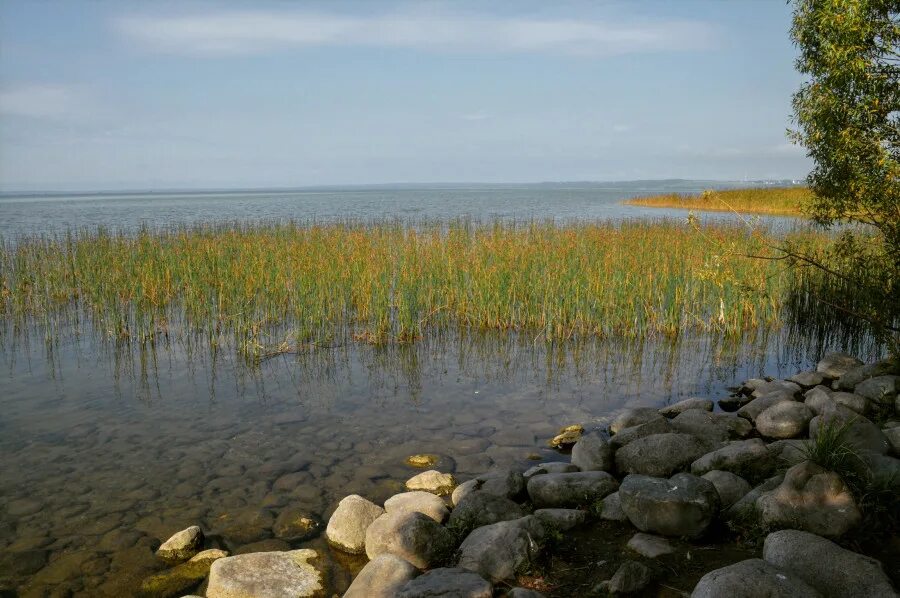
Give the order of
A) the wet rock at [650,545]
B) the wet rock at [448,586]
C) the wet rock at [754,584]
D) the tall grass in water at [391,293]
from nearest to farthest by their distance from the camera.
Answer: the wet rock at [754,584] < the wet rock at [448,586] < the wet rock at [650,545] < the tall grass in water at [391,293]

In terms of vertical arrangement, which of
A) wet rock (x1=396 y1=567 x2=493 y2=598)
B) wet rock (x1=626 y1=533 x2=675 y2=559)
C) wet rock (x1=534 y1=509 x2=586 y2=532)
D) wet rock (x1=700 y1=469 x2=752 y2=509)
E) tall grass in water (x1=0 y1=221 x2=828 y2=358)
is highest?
tall grass in water (x1=0 y1=221 x2=828 y2=358)

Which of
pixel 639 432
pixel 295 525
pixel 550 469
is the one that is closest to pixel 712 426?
pixel 639 432

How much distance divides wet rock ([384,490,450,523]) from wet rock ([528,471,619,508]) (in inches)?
26.9

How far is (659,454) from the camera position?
5.06 m

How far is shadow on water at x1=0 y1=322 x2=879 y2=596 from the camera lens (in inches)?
180

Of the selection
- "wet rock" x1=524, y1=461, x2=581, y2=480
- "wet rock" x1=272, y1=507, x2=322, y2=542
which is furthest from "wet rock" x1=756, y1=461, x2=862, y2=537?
"wet rock" x1=272, y1=507, x2=322, y2=542

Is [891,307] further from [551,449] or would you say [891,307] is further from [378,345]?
[378,345]

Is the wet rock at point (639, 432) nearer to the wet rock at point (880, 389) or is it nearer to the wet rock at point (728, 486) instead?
the wet rock at point (728, 486)

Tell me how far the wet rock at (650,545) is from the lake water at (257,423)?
5.74 ft

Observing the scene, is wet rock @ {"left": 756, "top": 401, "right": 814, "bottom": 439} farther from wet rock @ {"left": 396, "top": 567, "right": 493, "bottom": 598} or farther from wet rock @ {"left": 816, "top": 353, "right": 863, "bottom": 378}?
wet rock @ {"left": 396, "top": 567, "right": 493, "bottom": 598}

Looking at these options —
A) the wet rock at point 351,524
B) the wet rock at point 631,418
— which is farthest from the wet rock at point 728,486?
the wet rock at point 351,524

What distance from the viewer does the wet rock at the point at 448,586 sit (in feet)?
10.8

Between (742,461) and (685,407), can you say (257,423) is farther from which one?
(742,461)

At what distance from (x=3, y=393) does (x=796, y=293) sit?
1083 centimetres
